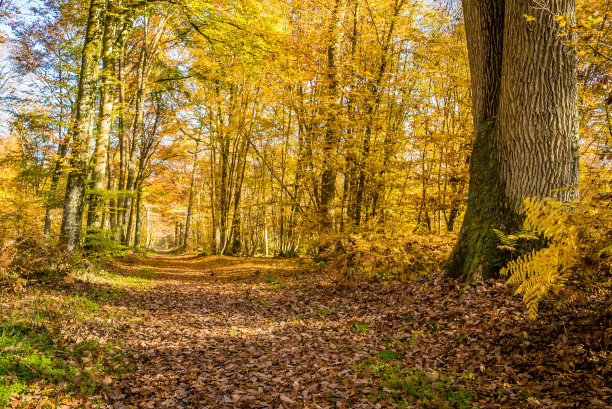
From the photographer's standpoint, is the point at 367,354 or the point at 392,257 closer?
the point at 367,354

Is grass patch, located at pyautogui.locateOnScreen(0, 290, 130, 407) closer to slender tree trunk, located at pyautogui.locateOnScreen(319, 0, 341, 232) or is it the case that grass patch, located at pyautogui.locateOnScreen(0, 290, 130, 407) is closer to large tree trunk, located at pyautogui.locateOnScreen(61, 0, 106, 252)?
large tree trunk, located at pyautogui.locateOnScreen(61, 0, 106, 252)

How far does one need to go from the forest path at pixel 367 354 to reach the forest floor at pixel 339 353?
0.02 metres

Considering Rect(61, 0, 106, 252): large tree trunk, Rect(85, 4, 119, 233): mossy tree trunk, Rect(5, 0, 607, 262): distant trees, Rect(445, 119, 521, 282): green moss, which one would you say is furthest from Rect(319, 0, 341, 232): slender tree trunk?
Rect(85, 4, 119, 233): mossy tree trunk

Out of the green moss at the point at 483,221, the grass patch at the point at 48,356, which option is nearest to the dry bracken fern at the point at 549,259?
the green moss at the point at 483,221

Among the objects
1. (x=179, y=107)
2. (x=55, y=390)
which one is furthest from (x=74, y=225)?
(x=179, y=107)

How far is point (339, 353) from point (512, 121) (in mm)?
4435

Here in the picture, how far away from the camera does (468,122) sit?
36.7ft

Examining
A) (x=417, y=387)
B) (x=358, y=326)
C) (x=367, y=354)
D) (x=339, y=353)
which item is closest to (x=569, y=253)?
(x=417, y=387)

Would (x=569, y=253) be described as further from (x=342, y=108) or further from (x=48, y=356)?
(x=342, y=108)

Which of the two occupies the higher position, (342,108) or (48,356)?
(342,108)

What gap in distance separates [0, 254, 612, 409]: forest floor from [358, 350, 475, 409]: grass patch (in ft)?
0.05

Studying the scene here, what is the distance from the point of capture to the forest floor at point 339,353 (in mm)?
3580

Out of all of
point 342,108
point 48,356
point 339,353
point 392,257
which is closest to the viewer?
point 48,356

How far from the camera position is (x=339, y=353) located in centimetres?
510
